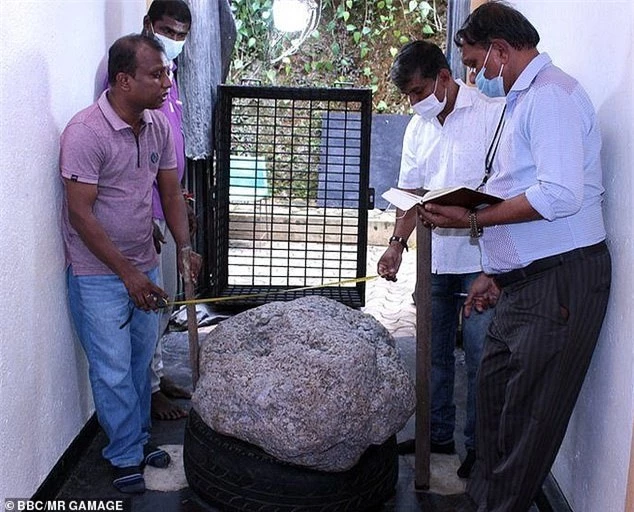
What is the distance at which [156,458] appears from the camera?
9.85 ft

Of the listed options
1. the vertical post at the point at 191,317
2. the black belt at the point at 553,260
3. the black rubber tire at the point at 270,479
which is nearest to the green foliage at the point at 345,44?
the vertical post at the point at 191,317

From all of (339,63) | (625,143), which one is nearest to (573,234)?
(625,143)

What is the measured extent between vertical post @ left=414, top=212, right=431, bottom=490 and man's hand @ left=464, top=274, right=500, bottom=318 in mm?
150

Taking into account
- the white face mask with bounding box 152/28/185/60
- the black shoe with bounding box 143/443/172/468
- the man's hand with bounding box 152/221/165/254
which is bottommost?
the black shoe with bounding box 143/443/172/468

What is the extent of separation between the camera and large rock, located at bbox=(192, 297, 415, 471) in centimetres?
234

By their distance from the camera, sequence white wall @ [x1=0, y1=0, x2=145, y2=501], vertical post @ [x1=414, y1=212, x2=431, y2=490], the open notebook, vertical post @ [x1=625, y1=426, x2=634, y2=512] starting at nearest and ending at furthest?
vertical post @ [x1=625, y1=426, x2=634, y2=512] → the open notebook → white wall @ [x1=0, y1=0, x2=145, y2=501] → vertical post @ [x1=414, y1=212, x2=431, y2=490]

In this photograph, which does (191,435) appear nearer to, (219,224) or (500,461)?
(500,461)

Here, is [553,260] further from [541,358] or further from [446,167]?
[446,167]

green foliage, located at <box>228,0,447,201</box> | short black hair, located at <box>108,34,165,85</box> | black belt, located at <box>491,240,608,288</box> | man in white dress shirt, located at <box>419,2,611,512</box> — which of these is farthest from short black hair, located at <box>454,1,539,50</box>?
green foliage, located at <box>228,0,447,201</box>

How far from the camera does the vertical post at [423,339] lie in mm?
2623

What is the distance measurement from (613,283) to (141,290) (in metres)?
1.48

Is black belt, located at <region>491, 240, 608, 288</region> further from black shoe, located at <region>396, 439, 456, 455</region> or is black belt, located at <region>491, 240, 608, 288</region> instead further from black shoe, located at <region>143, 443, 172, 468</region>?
black shoe, located at <region>143, 443, 172, 468</region>

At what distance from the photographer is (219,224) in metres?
5.19

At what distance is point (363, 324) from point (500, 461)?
2.12 ft
